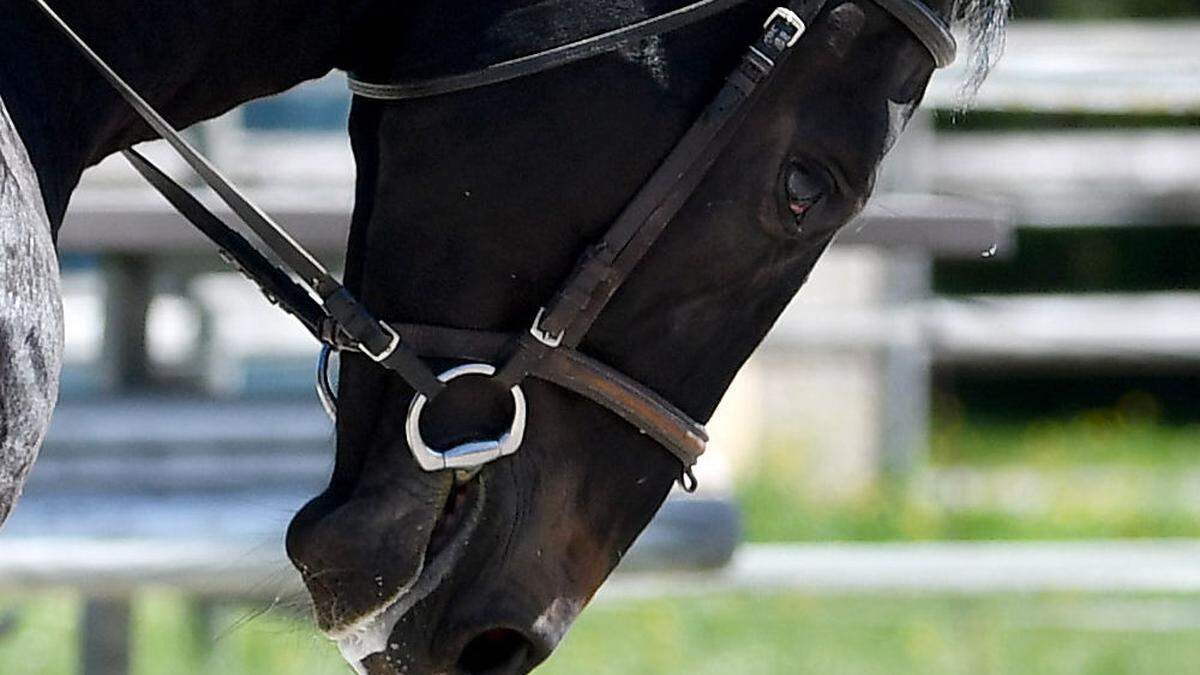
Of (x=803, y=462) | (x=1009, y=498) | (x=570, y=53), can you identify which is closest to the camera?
(x=570, y=53)

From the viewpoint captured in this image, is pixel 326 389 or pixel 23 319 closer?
pixel 23 319

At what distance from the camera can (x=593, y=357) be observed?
6.40ft

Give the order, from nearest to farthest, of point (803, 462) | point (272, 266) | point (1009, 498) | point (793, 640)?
point (272, 266) → point (793, 640) → point (803, 462) → point (1009, 498)

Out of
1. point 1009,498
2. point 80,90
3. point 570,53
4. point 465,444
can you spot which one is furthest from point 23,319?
point 1009,498

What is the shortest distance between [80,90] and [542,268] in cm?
44

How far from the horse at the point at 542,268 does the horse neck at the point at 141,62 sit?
0.10 meters

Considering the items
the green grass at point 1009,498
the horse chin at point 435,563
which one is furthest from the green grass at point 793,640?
the horse chin at point 435,563

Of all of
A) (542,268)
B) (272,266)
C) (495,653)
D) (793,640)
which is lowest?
(793,640)

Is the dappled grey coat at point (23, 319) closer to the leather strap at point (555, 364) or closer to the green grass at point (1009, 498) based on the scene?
the leather strap at point (555, 364)

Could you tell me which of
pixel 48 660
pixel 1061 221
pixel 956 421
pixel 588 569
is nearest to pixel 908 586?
pixel 48 660

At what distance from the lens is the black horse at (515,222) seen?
1.92m

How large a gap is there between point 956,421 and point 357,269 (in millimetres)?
9680

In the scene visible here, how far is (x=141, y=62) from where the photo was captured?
193cm

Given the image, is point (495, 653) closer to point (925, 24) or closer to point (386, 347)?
point (386, 347)
